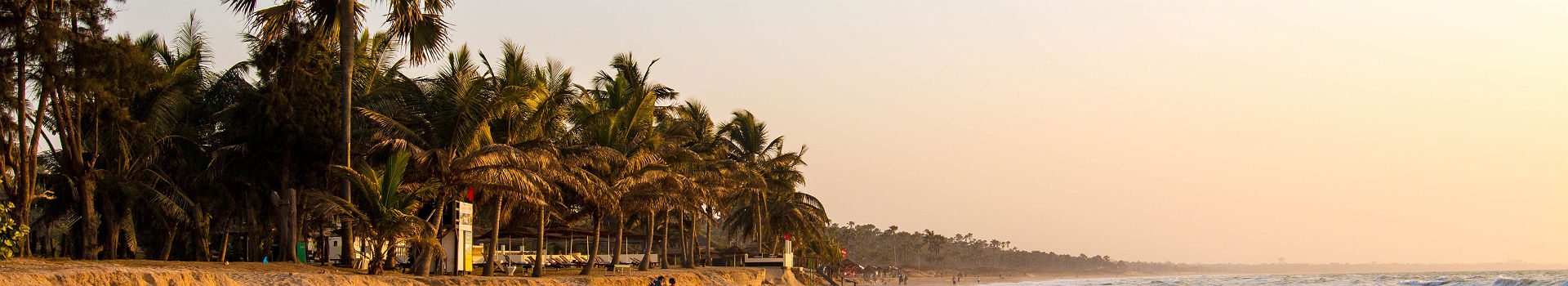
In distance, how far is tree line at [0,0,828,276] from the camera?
20375 mm

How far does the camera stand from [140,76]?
71.0 ft

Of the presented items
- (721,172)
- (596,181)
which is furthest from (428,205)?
(721,172)

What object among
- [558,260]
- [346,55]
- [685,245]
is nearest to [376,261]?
[346,55]

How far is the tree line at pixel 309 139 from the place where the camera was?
802 inches

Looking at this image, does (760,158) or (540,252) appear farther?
(760,158)

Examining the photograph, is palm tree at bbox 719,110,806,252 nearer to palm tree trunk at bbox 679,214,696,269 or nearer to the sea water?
palm tree trunk at bbox 679,214,696,269

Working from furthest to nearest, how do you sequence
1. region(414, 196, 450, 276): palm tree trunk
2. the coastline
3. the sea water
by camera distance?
1. the sea water
2. region(414, 196, 450, 276): palm tree trunk
3. the coastline

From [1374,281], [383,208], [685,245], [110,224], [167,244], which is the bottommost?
[1374,281]

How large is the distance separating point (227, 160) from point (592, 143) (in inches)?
325

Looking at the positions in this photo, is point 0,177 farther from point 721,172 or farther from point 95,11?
point 721,172

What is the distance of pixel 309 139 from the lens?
24609mm

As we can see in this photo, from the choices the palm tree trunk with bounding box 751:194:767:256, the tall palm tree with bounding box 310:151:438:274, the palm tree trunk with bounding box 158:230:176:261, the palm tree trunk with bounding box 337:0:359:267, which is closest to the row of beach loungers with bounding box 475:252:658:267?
the palm tree trunk with bounding box 337:0:359:267

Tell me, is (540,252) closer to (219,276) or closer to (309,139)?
(309,139)

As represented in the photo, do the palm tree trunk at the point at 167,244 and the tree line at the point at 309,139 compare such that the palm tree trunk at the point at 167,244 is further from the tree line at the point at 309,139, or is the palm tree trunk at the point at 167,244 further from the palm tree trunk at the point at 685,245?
the palm tree trunk at the point at 685,245
